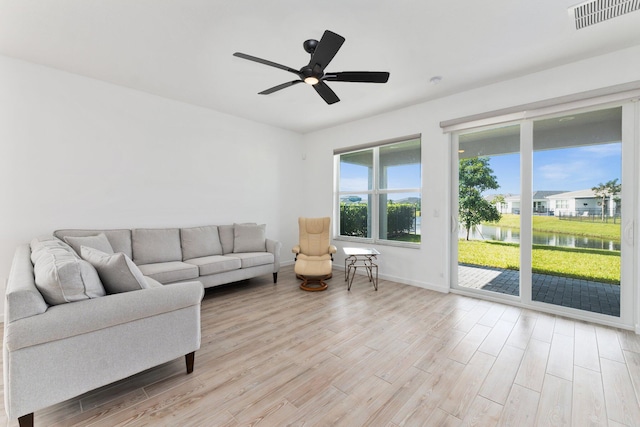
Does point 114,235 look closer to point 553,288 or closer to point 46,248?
point 46,248

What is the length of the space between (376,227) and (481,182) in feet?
6.03

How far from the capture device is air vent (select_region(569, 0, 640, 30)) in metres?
2.06

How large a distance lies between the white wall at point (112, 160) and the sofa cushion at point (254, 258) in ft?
3.04

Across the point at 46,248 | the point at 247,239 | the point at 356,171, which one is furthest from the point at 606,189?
the point at 46,248

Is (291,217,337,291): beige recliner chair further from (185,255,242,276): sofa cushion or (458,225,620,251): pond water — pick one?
(458,225,620,251): pond water

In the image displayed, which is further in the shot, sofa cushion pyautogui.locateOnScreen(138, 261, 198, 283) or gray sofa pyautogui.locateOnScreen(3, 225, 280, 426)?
sofa cushion pyautogui.locateOnScreen(138, 261, 198, 283)

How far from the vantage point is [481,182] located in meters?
3.78

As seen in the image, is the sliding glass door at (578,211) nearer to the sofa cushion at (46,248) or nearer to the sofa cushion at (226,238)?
the sofa cushion at (226,238)

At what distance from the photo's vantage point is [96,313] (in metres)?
1.57

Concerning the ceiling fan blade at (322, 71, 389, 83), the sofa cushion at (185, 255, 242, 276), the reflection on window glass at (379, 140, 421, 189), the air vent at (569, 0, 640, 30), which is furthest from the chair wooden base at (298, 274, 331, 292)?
the air vent at (569, 0, 640, 30)

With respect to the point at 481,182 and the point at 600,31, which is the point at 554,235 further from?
the point at 600,31

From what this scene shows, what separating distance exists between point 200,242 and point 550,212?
467 cm

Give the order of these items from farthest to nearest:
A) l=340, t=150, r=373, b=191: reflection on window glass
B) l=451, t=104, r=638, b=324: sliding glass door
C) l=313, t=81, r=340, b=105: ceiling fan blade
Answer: l=340, t=150, r=373, b=191: reflection on window glass → l=451, t=104, r=638, b=324: sliding glass door → l=313, t=81, r=340, b=105: ceiling fan blade

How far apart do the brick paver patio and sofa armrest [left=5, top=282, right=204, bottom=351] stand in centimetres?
364
